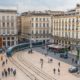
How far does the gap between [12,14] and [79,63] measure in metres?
55.6

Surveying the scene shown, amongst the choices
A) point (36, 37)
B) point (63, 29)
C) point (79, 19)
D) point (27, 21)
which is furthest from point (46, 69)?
point (27, 21)

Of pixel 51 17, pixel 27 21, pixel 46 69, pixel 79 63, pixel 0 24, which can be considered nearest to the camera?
pixel 46 69

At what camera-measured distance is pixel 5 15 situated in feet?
334

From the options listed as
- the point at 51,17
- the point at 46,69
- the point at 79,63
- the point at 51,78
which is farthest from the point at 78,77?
the point at 51,17

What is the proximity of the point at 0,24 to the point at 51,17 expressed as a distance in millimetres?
25199

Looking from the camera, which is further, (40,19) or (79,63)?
(40,19)

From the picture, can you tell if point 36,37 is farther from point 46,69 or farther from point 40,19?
point 46,69

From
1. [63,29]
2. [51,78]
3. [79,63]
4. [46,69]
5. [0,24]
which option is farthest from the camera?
[0,24]

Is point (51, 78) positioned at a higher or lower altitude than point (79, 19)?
lower

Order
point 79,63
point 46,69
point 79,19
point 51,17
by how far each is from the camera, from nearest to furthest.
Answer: point 46,69, point 79,63, point 79,19, point 51,17

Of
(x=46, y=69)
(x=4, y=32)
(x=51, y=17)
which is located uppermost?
(x=51, y=17)

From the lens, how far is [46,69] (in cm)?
5003

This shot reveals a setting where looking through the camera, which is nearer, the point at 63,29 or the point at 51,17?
the point at 63,29

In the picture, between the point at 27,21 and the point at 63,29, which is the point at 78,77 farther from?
the point at 27,21
